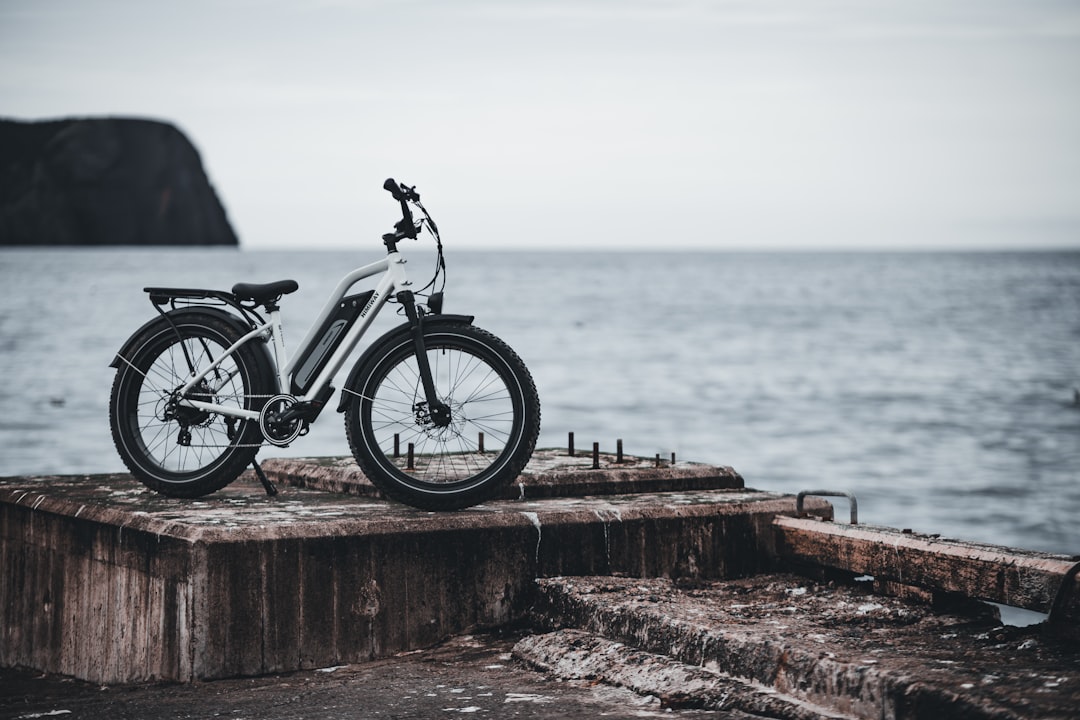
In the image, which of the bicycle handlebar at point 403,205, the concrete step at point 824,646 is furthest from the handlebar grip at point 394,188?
the concrete step at point 824,646

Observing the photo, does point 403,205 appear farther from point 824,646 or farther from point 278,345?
point 824,646

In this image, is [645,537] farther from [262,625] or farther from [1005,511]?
[1005,511]

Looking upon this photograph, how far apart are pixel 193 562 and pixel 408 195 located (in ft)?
5.93

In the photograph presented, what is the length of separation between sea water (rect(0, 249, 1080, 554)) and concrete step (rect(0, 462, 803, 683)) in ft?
29.7

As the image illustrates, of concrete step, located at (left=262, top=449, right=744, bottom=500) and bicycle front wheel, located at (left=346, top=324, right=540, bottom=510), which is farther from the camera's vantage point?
concrete step, located at (left=262, top=449, right=744, bottom=500)

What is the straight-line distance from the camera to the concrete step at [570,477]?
582cm

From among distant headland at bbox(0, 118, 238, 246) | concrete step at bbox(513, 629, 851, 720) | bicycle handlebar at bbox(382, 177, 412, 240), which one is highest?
distant headland at bbox(0, 118, 238, 246)

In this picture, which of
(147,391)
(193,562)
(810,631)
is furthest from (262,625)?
(810,631)

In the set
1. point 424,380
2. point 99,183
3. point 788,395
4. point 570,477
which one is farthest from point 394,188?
point 99,183

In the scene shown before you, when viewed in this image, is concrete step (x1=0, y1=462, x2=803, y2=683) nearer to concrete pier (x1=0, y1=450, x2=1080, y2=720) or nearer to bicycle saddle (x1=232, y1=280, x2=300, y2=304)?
concrete pier (x1=0, y1=450, x2=1080, y2=720)

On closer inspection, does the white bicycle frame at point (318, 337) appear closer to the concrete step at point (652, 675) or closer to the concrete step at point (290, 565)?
the concrete step at point (290, 565)

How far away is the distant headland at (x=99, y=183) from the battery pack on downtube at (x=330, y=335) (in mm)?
157285

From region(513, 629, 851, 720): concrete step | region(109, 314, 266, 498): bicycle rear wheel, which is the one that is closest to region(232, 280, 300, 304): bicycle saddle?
region(109, 314, 266, 498): bicycle rear wheel

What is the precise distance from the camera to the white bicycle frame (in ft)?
17.3
